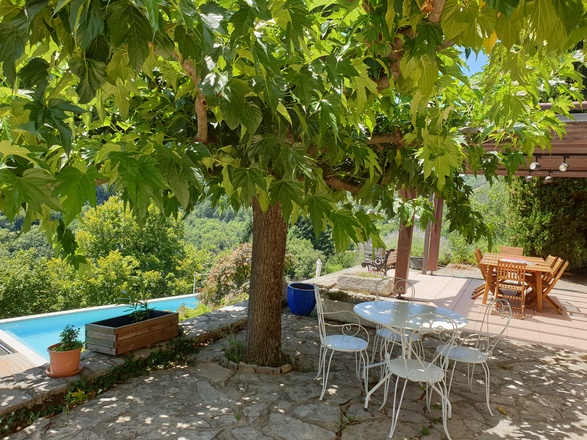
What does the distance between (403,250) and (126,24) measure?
7.00 meters

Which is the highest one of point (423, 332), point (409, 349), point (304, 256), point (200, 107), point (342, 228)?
point (200, 107)

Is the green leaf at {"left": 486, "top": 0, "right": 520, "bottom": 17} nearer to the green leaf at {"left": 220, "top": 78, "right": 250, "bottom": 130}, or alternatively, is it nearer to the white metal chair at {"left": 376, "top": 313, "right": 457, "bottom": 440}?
the green leaf at {"left": 220, "top": 78, "right": 250, "bottom": 130}

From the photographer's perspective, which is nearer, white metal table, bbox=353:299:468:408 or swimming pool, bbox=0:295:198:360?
white metal table, bbox=353:299:468:408

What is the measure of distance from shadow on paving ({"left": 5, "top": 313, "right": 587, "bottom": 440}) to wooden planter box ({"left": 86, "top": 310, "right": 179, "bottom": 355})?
43 cm

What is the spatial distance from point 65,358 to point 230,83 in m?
3.20

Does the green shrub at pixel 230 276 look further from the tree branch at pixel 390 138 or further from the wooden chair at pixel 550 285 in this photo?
the tree branch at pixel 390 138

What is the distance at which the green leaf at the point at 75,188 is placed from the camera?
2.81 ft

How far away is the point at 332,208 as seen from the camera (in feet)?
4.18

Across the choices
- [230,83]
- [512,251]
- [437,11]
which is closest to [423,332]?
[437,11]

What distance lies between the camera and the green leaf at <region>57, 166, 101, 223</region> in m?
0.86

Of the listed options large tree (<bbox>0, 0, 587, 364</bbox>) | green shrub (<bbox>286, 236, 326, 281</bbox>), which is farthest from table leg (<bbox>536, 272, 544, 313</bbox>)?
green shrub (<bbox>286, 236, 326, 281</bbox>)

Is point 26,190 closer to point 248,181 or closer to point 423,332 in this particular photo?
point 248,181

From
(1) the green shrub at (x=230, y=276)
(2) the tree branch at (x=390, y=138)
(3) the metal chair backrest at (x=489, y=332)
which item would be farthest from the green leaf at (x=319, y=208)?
(1) the green shrub at (x=230, y=276)

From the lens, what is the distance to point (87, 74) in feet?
2.84
